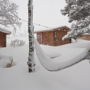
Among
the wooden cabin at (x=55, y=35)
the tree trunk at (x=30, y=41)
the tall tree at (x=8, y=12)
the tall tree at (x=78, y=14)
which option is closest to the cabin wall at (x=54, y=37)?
the wooden cabin at (x=55, y=35)

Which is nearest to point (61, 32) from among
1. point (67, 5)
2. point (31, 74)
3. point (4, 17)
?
point (67, 5)

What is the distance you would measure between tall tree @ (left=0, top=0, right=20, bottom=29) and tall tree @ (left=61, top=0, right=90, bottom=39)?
7.98 m

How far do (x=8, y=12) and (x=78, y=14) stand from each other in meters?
10.4

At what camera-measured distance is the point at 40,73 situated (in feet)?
17.2

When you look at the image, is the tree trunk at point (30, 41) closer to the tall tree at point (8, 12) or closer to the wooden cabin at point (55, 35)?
the wooden cabin at point (55, 35)

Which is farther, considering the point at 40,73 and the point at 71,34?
the point at 71,34

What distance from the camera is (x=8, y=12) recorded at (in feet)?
53.6

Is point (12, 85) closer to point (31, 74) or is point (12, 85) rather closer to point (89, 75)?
point (31, 74)

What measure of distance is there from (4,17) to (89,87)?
1480 cm

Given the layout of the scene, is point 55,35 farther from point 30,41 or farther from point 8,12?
point 30,41

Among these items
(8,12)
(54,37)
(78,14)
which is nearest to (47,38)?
(54,37)

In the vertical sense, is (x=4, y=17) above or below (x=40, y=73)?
above

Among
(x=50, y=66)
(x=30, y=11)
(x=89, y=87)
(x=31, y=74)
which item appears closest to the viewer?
(x=89, y=87)

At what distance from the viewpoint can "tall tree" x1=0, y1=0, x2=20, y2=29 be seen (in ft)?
51.6
